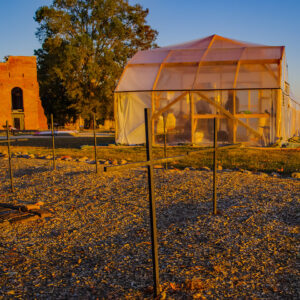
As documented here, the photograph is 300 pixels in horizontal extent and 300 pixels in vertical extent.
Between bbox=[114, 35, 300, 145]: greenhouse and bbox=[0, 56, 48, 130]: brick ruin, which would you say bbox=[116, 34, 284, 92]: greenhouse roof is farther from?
bbox=[0, 56, 48, 130]: brick ruin

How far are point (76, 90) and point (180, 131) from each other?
21.5m

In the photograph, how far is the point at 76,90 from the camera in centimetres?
3416

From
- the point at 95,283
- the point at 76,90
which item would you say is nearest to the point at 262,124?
the point at 95,283

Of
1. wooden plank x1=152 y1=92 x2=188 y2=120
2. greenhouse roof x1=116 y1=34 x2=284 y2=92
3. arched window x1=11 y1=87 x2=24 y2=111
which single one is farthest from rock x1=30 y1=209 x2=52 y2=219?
arched window x1=11 y1=87 x2=24 y2=111

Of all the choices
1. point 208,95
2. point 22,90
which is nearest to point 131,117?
point 208,95

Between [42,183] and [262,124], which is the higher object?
[262,124]

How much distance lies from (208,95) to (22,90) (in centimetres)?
2894

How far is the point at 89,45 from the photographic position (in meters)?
32.2

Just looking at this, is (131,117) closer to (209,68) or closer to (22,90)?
(209,68)

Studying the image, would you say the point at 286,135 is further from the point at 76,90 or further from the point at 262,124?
the point at 76,90

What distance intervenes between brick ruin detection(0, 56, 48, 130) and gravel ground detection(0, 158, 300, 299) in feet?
110

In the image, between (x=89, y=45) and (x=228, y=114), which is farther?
(x=89, y=45)

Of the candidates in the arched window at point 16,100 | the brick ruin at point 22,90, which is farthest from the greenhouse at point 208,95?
the arched window at point 16,100

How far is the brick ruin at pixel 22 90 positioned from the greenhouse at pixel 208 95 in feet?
81.6
